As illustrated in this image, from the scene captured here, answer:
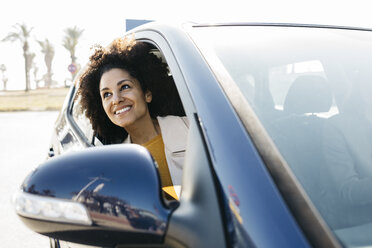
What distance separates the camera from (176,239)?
1.04 meters

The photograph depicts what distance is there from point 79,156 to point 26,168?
6.43 meters

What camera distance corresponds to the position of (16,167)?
721 centimetres

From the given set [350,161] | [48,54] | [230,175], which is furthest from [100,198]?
[48,54]

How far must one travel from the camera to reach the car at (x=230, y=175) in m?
0.98

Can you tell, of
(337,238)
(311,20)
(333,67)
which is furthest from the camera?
(311,20)

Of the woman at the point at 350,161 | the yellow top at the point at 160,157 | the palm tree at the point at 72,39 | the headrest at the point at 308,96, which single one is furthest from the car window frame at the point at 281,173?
the palm tree at the point at 72,39

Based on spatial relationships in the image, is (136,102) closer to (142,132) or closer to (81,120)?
(142,132)

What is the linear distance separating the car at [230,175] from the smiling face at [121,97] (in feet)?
2.65

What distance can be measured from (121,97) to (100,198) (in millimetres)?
1273

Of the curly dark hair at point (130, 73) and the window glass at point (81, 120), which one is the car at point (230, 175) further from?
the window glass at point (81, 120)

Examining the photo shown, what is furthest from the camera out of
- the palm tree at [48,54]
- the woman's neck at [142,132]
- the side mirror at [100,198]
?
the palm tree at [48,54]

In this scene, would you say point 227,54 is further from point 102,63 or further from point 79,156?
point 102,63

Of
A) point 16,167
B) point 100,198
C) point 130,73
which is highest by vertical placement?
point 130,73

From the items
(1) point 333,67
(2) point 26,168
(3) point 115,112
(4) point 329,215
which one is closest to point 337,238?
(4) point 329,215
